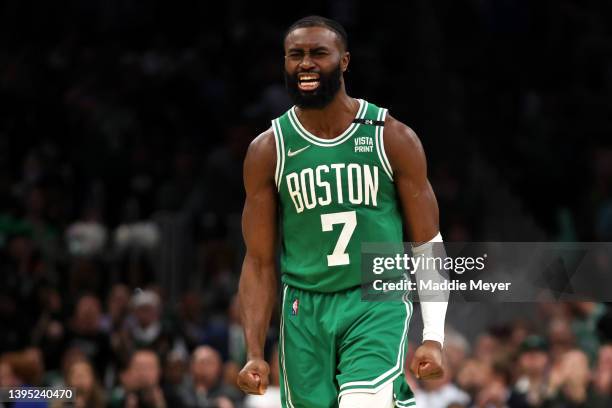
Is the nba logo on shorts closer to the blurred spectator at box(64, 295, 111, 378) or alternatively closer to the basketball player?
the basketball player

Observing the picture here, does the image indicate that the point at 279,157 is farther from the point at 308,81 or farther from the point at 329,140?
the point at 308,81

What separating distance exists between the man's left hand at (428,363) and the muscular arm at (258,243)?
2.19 feet

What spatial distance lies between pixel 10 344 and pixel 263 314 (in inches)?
179

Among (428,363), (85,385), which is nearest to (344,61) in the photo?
(428,363)

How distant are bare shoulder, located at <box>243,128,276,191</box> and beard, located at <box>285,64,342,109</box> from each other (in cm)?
23

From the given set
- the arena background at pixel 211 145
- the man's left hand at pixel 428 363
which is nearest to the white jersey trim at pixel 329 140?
the man's left hand at pixel 428 363

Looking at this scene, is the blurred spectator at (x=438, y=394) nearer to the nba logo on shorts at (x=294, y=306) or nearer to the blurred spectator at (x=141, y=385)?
the blurred spectator at (x=141, y=385)

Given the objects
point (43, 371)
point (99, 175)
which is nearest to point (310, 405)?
point (43, 371)

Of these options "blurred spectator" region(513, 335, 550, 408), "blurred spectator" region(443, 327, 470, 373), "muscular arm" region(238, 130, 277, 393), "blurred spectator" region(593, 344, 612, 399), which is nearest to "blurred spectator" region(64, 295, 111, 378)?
"blurred spectator" region(443, 327, 470, 373)

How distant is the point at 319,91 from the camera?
228 inches

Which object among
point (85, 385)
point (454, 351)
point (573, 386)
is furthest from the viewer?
A: point (454, 351)

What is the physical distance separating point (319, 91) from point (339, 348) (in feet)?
3.61

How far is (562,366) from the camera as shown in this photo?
32.7ft

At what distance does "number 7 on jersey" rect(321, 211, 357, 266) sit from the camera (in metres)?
5.78
